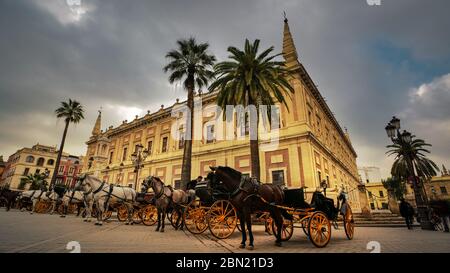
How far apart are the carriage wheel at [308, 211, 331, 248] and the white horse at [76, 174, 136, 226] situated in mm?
8751

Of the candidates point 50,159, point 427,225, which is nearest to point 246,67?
point 427,225

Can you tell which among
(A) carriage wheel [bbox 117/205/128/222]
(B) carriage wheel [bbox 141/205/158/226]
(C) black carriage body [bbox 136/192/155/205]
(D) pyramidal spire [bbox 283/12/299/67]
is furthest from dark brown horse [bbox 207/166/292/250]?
(D) pyramidal spire [bbox 283/12/299/67]

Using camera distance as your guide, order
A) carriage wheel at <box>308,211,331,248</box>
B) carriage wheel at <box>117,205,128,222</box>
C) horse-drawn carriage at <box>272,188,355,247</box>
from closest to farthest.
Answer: carriage wheel at <box>308,211,331,248</box>, horse-drawn carriage at <box>272,188,355,247</box>, carriage wheel at <box>117,205,128,222</box>

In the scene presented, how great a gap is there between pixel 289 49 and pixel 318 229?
19763mm

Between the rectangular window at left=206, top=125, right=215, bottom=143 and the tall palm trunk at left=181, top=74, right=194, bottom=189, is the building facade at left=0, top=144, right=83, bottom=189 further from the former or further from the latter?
the tall palm trunk at left=181, top=74, right=194, bottom=189

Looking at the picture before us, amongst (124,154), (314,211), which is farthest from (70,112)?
(314,211)

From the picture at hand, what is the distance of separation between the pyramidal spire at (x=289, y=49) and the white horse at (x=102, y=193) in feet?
59.1

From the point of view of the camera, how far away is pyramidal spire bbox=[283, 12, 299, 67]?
2030 centimetres

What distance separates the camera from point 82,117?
3073cm

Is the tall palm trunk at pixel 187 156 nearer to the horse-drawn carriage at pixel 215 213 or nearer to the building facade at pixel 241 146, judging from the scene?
the building facade at pixel 241 146

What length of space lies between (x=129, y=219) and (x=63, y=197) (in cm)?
775

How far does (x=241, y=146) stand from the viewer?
20422mm

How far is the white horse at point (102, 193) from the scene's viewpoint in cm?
975
